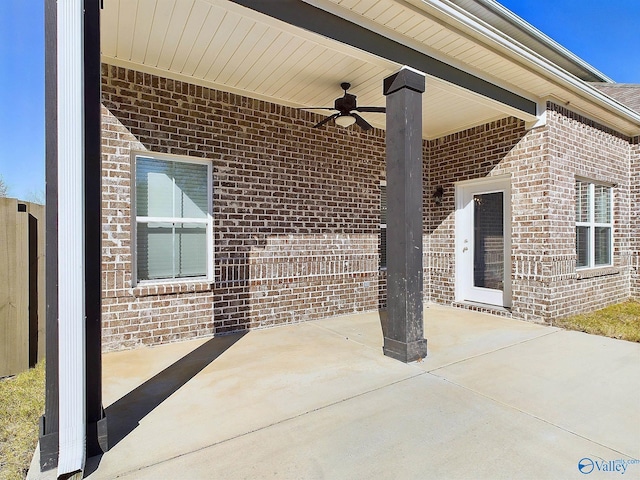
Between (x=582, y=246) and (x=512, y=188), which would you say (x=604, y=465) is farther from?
(x=582, y=246)

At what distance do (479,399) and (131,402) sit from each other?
2.69m

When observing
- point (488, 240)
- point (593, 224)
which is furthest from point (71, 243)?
point (593, 224)

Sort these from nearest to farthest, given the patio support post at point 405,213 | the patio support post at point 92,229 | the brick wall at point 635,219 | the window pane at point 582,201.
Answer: the patio support post at point 92,229, the patio support post at point 405,213, the window pane at point 582,201, the brick wall at point 635,219

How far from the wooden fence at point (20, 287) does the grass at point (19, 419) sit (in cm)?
21

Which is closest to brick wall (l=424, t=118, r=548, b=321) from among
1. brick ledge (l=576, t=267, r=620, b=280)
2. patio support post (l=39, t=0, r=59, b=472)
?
brick ledge (l=576, t=267, r=620, b=280)

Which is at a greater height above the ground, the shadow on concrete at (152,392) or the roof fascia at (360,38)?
the roof fascia at (360,38)

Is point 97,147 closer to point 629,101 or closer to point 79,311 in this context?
point 79,311

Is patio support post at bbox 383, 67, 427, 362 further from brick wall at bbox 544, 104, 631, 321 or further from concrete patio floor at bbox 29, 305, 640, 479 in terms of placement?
brick wall at bbox 544, 104, 631, 321

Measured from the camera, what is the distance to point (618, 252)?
6664mm

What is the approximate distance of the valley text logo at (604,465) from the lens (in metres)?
2.02

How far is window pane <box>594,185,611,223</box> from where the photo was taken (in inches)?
251

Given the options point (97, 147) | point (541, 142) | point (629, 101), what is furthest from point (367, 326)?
point (629, 101)

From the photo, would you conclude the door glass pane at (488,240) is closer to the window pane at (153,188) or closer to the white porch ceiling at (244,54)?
the white porch ceiling at (244,54)

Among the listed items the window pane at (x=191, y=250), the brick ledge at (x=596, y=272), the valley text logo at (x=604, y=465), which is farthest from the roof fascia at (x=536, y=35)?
the valley text logo at (x=604, y=465)
